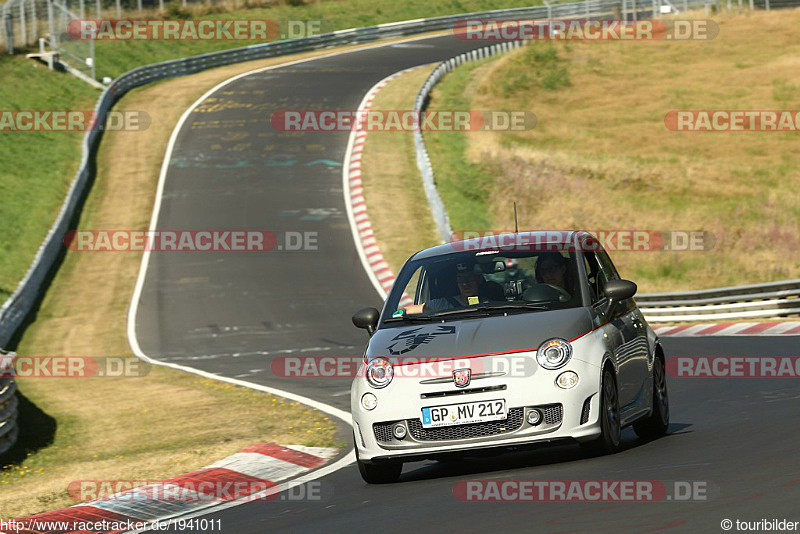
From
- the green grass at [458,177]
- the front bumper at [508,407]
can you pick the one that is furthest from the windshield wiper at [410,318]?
the green grass at [458,177]

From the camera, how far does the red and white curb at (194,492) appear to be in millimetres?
8828

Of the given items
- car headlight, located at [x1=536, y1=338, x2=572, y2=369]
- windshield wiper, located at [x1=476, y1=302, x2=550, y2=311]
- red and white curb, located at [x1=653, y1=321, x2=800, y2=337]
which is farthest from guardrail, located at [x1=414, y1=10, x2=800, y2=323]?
car headlight, located at [x1=536, y1=338, x2=572, y2=369]

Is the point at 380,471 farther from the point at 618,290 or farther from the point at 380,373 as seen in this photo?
the point at 618,290

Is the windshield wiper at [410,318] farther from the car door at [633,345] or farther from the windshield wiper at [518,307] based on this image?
the car door at [633,345]

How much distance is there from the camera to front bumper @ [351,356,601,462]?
8.38 metres

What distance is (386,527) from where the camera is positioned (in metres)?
7.14

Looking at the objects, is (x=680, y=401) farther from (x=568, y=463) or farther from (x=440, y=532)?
(x=440, y=532)

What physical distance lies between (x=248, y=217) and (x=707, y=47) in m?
32.0

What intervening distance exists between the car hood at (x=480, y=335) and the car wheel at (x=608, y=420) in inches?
15.8

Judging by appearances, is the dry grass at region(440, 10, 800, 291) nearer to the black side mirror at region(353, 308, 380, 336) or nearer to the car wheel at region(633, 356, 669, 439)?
the car wheel at region(633, 356, 669, 439)

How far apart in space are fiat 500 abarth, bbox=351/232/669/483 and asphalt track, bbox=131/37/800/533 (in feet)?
0.98

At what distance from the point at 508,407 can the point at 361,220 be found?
24.1 m

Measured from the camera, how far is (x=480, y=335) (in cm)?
868

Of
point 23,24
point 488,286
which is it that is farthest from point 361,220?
point 488,286
